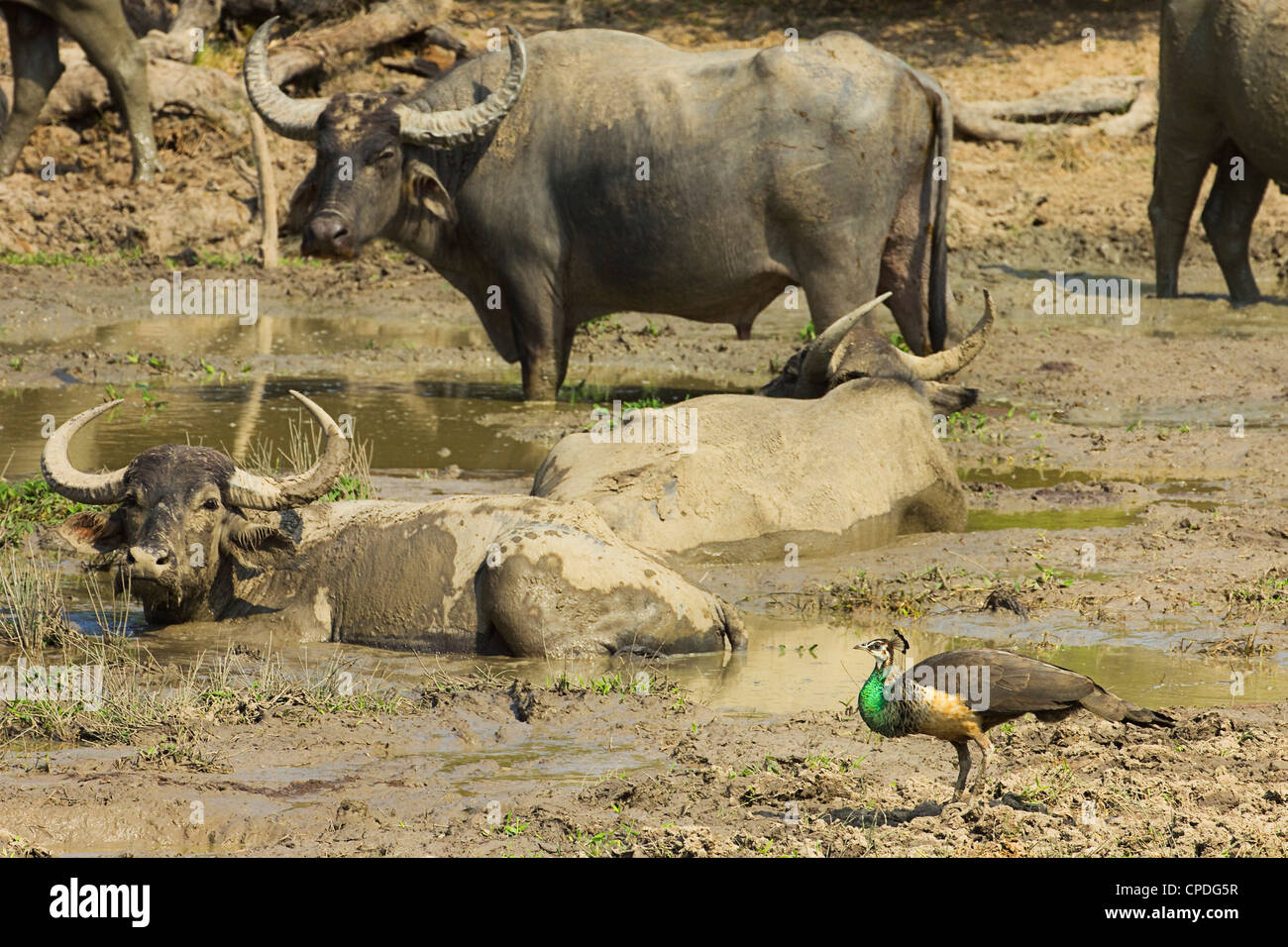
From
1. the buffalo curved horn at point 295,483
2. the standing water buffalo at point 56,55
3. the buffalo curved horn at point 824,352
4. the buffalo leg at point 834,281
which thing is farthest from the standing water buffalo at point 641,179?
the standing water buffalo at point 56,55

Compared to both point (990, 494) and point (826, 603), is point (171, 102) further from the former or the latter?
point (826, 603)

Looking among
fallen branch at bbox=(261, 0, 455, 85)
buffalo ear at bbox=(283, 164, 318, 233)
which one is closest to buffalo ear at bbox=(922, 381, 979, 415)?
buffalo ear at bbox=(283, 164, 318, 233)

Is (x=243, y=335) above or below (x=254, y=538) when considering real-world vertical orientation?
above

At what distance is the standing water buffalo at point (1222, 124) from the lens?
14.2 meters

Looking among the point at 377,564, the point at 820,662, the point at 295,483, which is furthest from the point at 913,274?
the point at 295,483

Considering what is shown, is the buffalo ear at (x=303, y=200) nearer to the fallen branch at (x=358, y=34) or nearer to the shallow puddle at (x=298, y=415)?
the shallow puddle at (x=298, y=415)

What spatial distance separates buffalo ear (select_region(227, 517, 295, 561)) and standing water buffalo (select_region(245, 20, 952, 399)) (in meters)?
4.31

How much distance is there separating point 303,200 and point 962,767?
8311 millimetres

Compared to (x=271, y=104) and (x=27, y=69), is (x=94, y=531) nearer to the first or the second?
(x=271, y=104)

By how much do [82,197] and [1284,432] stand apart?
11988 mm

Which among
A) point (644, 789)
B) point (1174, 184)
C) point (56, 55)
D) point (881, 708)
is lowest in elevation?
point (644, 789)

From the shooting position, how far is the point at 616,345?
14.5m

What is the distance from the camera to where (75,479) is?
24.1 ft
